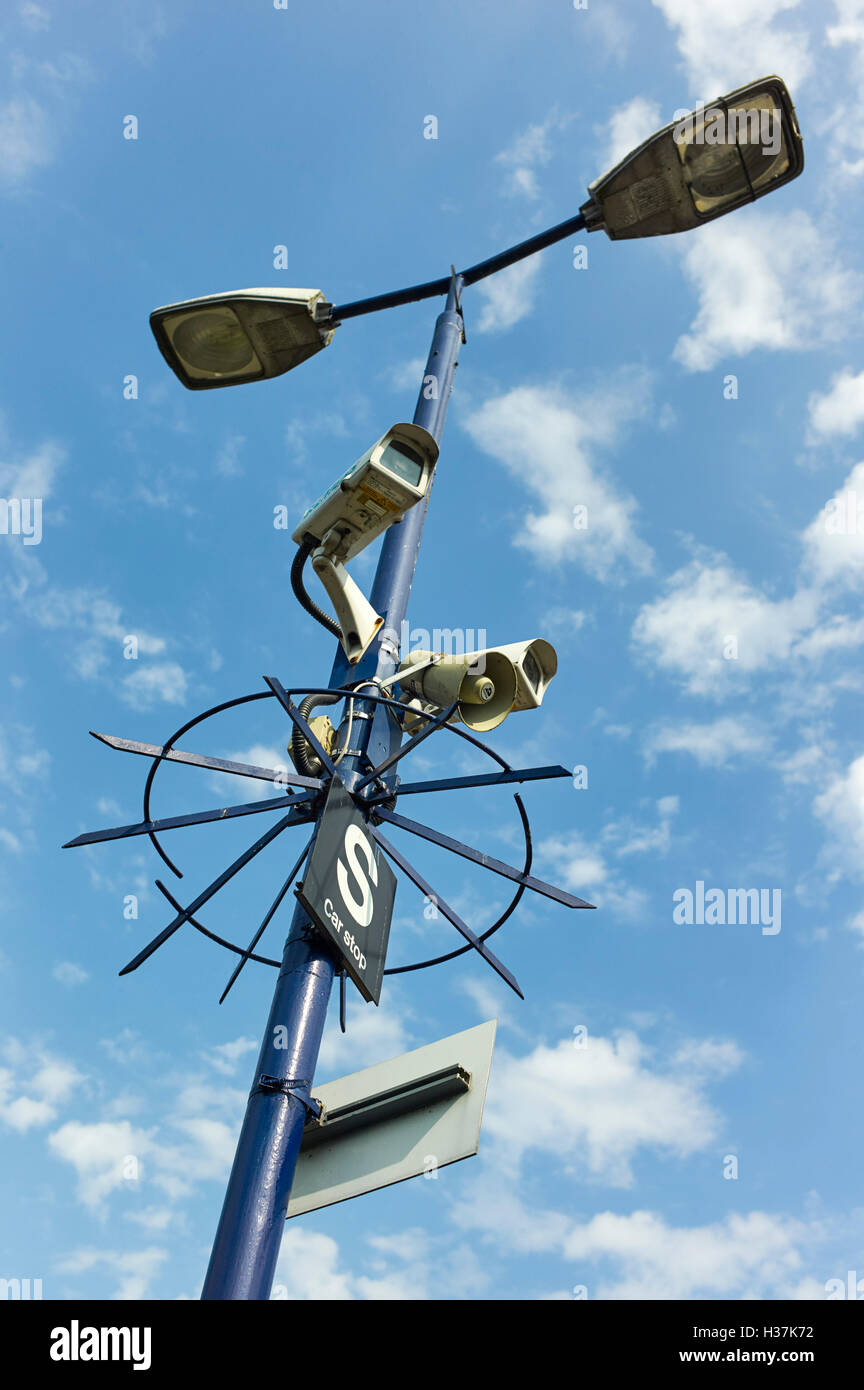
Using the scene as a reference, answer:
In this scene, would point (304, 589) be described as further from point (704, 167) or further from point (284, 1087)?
point (704, 167)

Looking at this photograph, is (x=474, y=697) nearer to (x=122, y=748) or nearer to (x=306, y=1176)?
(x=122, y=748)

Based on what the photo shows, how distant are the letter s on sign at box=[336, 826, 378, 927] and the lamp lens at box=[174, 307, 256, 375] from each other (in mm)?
4196

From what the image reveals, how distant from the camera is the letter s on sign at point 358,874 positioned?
17.1 ft

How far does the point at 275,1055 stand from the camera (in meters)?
5.07

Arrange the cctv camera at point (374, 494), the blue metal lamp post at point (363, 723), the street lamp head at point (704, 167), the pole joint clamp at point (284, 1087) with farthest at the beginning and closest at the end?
1. the street lamp head at point (704, 167)
2. the cctv camera at point (374, 494)
3. the pole joint clamp at point (284, 1087)
4. the blue metal lamp post at point (363, 723)

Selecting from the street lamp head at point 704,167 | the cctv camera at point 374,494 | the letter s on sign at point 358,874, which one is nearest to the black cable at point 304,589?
the cctv camera at point 374,494

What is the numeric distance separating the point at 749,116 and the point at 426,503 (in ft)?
11.0

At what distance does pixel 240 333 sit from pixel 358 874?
4.47 m

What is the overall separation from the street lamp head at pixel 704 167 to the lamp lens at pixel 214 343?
2681mm

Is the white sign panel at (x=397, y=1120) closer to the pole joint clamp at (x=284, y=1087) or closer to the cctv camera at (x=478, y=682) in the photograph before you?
the pole joint clamp at (x=284, y=1087)

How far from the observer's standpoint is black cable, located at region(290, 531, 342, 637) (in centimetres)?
675

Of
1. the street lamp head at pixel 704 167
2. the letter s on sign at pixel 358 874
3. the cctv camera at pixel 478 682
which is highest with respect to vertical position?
the street lamp head at pixel 704 167

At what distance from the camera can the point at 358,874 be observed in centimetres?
541
